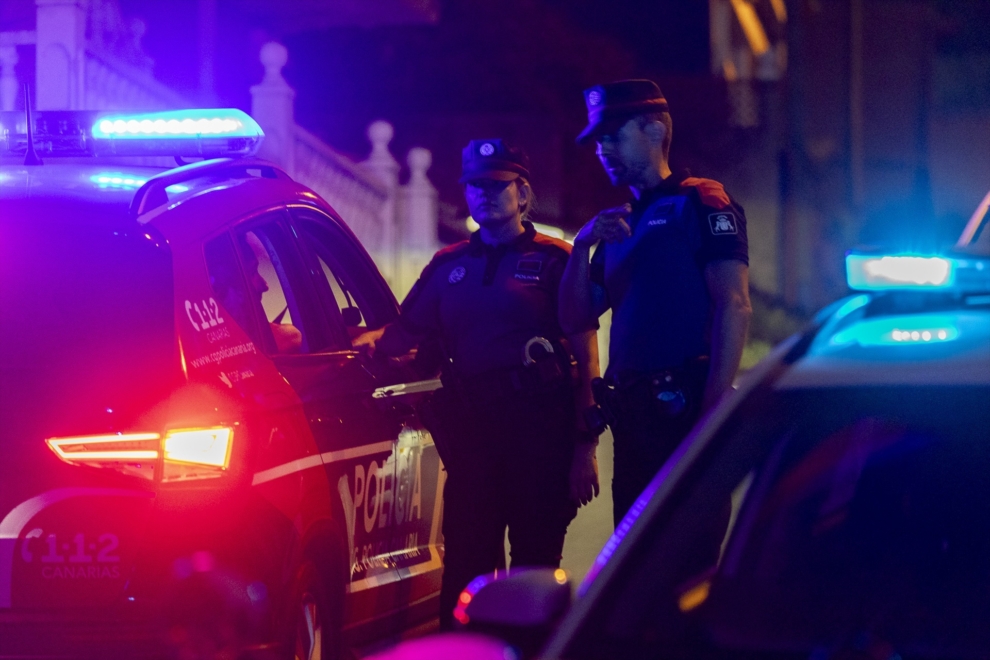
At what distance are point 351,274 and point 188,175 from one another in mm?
1526

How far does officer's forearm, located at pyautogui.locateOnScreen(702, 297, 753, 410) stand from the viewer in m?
4.46

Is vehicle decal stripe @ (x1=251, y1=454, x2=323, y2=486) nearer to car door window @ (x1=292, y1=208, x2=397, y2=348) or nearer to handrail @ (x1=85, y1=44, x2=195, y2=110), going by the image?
car door window @ (x1=292, y1=208, x2=397, y2=348)

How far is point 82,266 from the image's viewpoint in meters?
3.65

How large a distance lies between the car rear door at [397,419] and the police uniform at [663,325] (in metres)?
0.70

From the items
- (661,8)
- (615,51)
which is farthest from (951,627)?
(661,8)

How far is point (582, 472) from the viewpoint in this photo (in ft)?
16.4

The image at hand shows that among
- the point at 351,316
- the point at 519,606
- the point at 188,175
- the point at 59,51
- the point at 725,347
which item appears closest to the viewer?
the point at 519,606

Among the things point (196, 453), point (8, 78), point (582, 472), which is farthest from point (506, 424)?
point (8, 78)

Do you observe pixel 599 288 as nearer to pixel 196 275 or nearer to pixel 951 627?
pixel 196 275

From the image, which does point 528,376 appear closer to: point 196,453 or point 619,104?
point 619,104

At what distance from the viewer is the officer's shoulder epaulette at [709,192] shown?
4574 millimetres

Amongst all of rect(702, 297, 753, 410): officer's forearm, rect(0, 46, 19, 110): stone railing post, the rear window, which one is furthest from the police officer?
rect(0, 46, 19, 110): stone railing post

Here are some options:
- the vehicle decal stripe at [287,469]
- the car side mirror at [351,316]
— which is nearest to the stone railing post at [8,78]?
the car side mirror at [351,316]

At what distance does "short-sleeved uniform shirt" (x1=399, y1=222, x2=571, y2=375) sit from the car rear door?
217 millimetres
